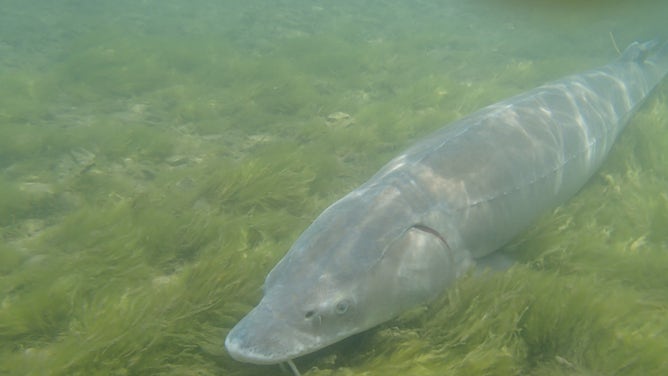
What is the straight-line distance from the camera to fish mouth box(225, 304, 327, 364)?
8.99 ft

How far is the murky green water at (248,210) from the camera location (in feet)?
10.4

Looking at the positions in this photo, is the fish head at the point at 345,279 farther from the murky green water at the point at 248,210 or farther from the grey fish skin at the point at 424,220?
the murky green water at the point at 248,210

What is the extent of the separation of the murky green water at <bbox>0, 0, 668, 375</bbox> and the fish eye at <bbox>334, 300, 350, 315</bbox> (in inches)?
13.4

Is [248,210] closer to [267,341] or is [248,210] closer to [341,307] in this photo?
[341,307]

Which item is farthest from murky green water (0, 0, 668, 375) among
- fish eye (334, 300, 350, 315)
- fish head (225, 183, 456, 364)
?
fish eye (334, 300, 350, 315)

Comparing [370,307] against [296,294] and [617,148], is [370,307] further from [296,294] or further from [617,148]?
[617,148]

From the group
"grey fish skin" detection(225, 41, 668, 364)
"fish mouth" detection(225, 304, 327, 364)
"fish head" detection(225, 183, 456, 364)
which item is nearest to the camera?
"fish mouth" detection(225, 304, 327, 364)

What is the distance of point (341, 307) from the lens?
10.1 ft

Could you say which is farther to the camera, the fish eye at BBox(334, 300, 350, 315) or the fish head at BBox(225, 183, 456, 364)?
the fish eye at BBox(334, 300, 350, 315)

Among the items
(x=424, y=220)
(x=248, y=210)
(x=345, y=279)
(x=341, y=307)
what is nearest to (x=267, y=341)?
(x=341, y=307)

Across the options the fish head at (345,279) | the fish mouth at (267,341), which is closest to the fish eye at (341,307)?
the fish head at (345,279)

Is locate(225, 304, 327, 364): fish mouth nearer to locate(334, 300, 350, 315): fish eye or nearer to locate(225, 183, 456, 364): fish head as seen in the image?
locate(225, 183, 456, 364): fish head

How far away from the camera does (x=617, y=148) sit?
6.79 meters

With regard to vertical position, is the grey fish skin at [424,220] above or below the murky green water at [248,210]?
above
